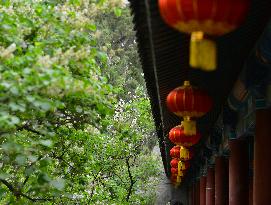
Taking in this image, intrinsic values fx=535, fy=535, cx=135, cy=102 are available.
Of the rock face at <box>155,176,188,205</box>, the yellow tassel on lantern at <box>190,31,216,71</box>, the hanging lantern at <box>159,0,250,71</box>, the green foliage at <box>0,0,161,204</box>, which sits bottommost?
the yellow tassel on lantern at <box>190,31,216,71</box>

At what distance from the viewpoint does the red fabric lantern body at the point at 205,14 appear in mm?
2814

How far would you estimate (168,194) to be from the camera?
81.3 feet

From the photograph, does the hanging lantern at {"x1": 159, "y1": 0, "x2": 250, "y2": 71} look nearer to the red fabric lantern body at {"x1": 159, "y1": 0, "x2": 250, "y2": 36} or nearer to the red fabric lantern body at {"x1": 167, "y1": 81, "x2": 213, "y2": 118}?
the red fabric lantern body at {"x1": 159, "y1": 0, "x2": 250, "y2": 36}

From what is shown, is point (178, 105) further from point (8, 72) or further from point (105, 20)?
point (105, 20)

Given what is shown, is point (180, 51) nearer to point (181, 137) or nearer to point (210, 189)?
point (181, 137)

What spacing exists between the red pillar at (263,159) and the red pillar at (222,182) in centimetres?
367

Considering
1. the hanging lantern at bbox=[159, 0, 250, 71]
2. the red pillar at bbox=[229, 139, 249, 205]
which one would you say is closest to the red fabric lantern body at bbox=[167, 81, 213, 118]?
the red pillar at bbox=[229, 139, 249, 205]

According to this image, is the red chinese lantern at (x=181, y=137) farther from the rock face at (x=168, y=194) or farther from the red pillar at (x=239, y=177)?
the rock face at (x=168, y=194)

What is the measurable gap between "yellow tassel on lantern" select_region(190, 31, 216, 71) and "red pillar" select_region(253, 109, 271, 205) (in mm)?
2587

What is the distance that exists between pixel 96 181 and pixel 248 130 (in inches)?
218

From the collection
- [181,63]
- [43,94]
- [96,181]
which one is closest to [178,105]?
[181,63]

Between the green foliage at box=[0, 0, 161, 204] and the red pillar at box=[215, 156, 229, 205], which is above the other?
the red pillar at box=[215, 156, 229, 205]

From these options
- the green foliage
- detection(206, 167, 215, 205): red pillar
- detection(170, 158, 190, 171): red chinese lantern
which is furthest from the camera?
detection(206, 167, 215, 205): red pillar

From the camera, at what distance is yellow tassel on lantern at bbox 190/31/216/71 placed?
2.74 meters
